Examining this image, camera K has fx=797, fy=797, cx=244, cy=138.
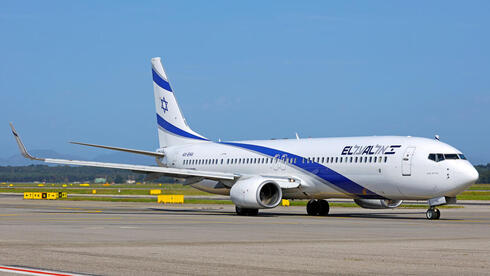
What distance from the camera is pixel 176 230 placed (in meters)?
24.8

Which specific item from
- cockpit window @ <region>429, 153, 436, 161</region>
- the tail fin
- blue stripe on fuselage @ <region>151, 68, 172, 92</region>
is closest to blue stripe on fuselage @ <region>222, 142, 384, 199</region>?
cockpit window @ <region>429, 153, 436, 161</region>

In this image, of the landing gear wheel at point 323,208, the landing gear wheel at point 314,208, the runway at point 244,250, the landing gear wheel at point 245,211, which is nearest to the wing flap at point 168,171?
the landing gear wheel at point 245,211

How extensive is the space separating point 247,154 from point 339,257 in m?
26.9

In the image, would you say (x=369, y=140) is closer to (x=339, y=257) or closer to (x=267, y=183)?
(x=267, y=183)

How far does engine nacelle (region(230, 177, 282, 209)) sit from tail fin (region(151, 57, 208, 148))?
10089 mm

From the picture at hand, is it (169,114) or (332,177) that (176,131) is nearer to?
(169,114)

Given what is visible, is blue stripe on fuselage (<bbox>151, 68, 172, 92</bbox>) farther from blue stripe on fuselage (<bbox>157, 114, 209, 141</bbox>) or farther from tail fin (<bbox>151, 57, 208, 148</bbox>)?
blue stripe on fuselage (<bbox>157, 114, 209, 141</bbox>)

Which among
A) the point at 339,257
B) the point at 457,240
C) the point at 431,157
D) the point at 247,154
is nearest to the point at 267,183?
the point at 247,154

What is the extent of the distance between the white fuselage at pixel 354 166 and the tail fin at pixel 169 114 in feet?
16.0

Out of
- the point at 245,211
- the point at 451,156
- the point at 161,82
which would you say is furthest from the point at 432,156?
the point at 161,82

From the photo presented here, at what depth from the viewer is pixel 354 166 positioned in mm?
36719

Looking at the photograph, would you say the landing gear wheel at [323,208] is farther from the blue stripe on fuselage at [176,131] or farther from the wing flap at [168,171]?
the blue stripe on fuselage at [176,131]

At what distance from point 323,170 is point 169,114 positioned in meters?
14.2

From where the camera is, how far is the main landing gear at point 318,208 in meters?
40.6
